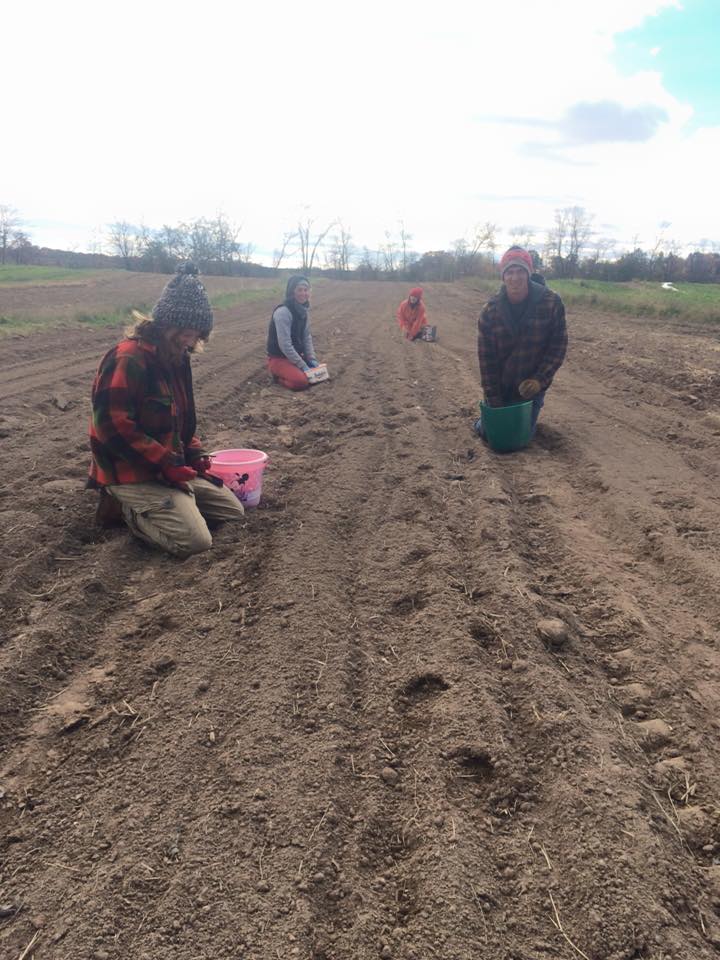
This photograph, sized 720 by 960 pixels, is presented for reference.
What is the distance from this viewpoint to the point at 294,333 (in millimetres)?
8945

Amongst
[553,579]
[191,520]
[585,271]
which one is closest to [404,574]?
[553,579]

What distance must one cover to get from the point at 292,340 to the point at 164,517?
18.1 ft

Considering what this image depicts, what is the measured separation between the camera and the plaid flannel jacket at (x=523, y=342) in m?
5.96

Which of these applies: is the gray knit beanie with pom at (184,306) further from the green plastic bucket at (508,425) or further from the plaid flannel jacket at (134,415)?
the green plastic bucket at (508,425)

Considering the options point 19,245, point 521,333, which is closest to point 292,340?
point 521,333

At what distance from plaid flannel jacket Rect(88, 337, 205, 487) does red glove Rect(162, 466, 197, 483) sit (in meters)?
0.04

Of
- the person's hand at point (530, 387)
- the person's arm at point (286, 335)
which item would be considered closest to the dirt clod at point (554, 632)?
the person's hand at point (530, 387)

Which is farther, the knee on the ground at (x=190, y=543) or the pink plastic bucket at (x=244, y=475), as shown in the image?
the pink plastic bucket at (x=244, y=475)

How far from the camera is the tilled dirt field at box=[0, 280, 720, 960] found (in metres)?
1.79

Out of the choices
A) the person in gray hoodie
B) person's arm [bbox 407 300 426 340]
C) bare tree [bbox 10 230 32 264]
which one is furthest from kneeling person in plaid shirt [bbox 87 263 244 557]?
bare tree [bbox 10 230 32 264]

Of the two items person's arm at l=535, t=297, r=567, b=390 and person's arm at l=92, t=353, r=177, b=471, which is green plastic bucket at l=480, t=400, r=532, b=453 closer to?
person's arm at l=535, t=297, r=567, b=390

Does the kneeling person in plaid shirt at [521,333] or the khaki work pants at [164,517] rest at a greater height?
the kneeling person in plaid shirt at [521,333]

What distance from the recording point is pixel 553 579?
374cm

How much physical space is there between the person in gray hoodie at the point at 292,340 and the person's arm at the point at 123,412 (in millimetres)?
4786
